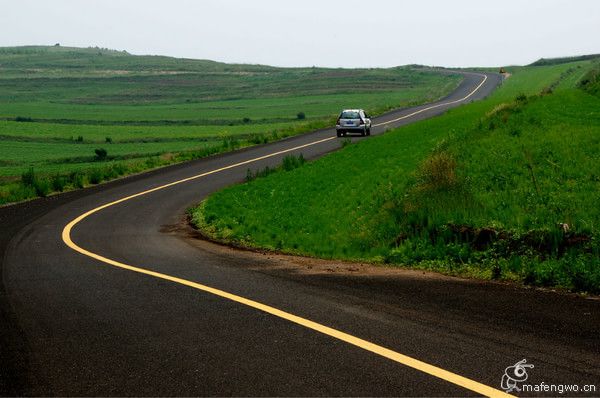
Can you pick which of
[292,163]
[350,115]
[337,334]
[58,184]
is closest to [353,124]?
[350,115]

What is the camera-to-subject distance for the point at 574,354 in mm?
6148

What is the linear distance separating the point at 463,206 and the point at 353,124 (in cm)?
2879

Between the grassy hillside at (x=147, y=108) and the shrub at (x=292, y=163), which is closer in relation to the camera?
the shrub at (x=292, y=163)

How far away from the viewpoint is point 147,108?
105m

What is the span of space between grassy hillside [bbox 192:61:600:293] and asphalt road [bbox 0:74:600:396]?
60.8 inches

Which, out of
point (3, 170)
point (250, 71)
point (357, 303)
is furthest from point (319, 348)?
point (250, 71)

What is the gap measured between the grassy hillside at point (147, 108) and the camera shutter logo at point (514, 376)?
23.9 meters

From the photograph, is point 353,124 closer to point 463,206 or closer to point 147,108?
point 463,206

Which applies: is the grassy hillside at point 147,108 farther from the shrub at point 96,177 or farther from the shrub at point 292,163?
the shrub at point 292,163

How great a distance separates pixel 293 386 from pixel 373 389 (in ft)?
2.24

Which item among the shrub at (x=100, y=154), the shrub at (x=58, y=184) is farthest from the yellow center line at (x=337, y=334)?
the shrub at (x=100, y=154)

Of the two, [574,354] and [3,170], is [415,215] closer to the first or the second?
[574,354]

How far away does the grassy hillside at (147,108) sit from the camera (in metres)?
44.2

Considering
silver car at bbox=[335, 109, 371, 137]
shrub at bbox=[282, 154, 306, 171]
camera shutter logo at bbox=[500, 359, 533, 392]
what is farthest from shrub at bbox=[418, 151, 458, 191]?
silver car at bbox=[335, 109, 371, 137]
